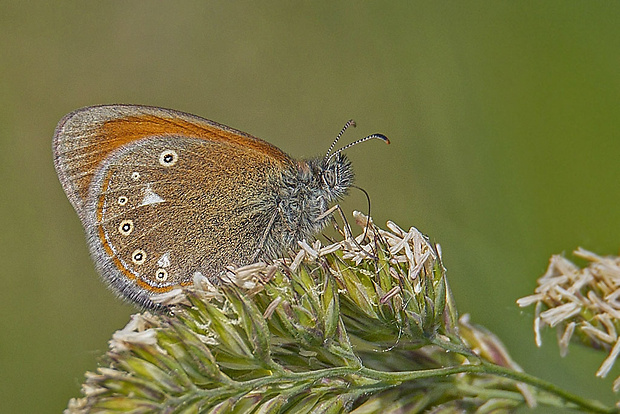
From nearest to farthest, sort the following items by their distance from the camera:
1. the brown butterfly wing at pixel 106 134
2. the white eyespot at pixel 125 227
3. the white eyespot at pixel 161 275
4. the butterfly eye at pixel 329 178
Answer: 1. the white eyespot at pixel 161 275
2. the white eyespot at pixel 125 227
3. the brown butterfly wing at pixel 106 134
4. the butterfly eye at pixel 329 178

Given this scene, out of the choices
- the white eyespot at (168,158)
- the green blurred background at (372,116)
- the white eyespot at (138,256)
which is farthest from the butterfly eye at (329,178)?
the white eyespot at (138,256)

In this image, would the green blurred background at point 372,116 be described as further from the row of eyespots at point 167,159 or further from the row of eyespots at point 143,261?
the row of eyespots at point 167,159

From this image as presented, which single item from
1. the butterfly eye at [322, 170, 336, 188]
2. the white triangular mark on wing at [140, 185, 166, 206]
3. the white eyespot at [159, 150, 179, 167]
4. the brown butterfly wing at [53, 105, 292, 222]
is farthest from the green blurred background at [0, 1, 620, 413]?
the white eyespot at [159, 150, 179, 167]

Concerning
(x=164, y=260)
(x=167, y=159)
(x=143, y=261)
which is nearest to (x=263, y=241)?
(x=164, y=260)

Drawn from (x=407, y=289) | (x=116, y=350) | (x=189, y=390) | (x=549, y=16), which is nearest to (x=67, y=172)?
(x=116, y=350)

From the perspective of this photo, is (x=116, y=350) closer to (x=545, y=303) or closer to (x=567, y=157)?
(x=545, y=303)

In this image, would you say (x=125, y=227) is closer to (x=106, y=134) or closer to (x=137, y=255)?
(x=137, y=255)
